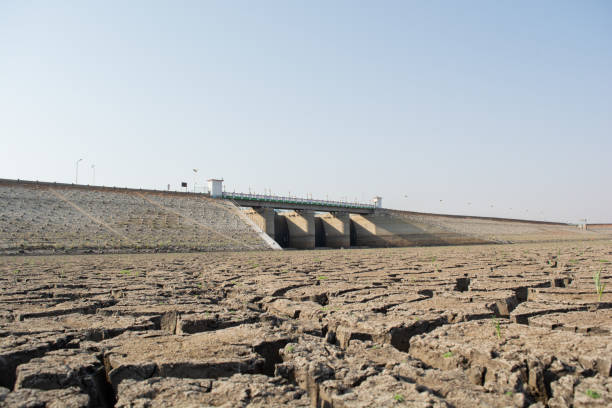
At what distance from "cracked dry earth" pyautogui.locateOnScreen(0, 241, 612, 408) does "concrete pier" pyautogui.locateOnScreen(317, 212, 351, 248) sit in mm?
32450

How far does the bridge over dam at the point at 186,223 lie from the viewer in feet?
65.9

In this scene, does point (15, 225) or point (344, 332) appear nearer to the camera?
point (344, 332)

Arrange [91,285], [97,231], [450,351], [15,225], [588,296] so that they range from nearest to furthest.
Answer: [450,351] < [588,296] < [91,285] < [15,225] < [97,231]

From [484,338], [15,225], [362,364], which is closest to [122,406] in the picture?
[362,364]

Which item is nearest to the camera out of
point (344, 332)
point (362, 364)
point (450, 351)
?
point (362, 364)

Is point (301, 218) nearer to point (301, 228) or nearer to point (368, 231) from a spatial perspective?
point (301, 228)

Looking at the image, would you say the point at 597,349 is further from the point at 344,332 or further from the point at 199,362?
the point at 199,362

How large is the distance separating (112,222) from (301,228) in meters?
15.5

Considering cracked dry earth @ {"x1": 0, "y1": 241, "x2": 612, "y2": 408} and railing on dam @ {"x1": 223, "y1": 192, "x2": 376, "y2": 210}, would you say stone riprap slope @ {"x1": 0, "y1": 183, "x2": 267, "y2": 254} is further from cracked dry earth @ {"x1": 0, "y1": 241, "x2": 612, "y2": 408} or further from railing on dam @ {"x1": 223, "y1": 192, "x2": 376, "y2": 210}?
cracked dry earth @ {"x1": 0, "y1": 241, "x2": 612, "y2": 408}

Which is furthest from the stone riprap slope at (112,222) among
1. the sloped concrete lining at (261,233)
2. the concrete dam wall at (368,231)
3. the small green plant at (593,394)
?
the small green plant at (593,394)

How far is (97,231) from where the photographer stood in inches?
867

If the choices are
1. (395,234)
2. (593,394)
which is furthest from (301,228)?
(593,394)

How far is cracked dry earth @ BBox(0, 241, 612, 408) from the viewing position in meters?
2.13

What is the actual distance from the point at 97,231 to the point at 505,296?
21.5 m
